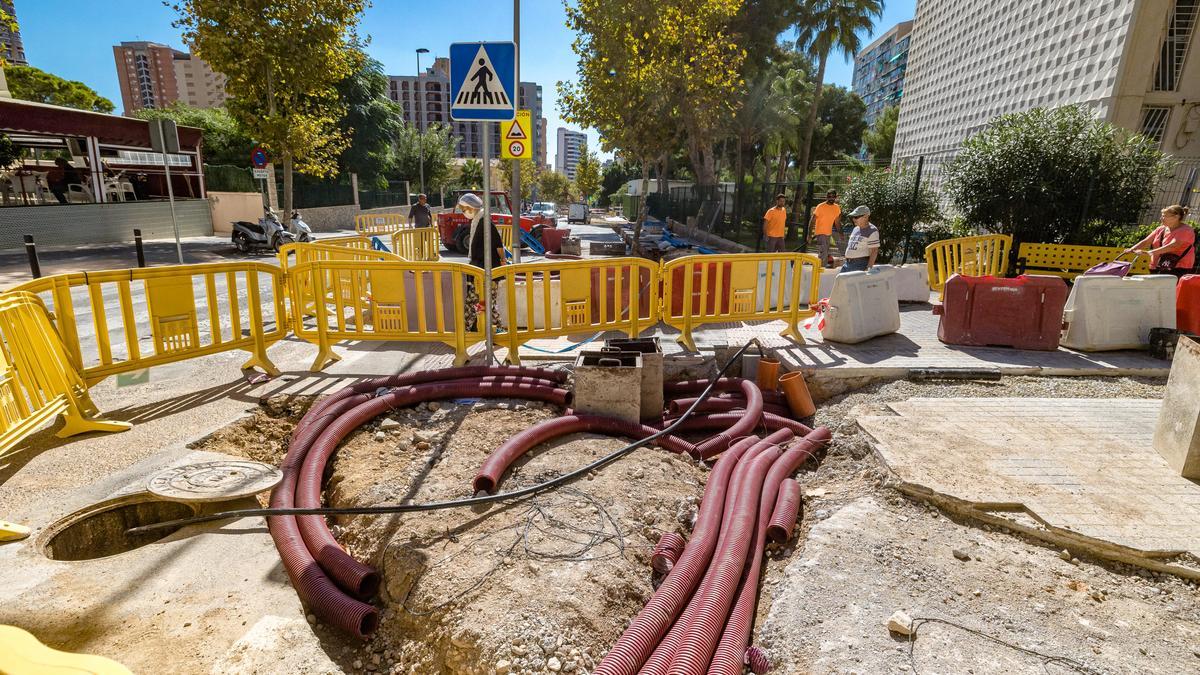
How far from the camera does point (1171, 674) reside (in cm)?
260

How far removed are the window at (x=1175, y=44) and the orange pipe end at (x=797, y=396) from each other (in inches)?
627

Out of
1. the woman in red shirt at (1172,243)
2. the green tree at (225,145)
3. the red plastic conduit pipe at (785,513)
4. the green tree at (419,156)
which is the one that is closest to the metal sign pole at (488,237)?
the red plastic conduit pipe at (785,513)

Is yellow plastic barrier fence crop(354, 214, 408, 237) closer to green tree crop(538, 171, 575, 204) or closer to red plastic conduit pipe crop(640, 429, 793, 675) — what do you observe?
red plastic conduit pipe crop(640, 429, 793, 675)

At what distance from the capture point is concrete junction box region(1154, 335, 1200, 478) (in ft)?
13.6

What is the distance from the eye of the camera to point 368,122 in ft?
121

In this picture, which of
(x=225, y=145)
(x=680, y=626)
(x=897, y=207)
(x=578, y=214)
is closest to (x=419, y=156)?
(x=578, y=214)

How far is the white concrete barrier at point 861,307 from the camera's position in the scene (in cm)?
739

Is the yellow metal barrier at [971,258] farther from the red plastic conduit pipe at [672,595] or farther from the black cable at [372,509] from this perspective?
the black cable at [372,509]

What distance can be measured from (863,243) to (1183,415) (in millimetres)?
4998

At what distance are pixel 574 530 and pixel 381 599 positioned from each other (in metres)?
1.12

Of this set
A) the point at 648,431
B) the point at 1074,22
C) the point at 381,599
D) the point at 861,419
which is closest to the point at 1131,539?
the point at 861,419

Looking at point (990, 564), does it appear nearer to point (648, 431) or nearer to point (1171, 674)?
point (1171, 674)

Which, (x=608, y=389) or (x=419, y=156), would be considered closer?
(x=608, y=389)

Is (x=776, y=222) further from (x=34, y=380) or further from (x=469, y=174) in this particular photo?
(x=469, y=174)
